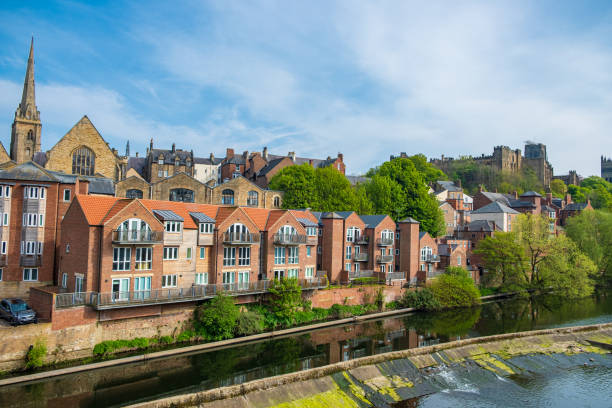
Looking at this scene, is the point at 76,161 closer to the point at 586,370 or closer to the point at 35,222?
the point at 35,222

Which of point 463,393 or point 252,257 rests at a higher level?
point 252,257

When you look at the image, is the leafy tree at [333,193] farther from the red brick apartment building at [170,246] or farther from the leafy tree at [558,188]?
the leafy tree at [558,188]

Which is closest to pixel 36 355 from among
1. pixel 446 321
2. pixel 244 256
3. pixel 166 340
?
pixel 166 340

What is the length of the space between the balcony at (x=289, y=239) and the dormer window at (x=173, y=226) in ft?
30.8

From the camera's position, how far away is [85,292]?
28609 mm

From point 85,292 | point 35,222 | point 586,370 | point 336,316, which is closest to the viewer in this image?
point 85,292

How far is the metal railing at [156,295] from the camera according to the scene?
27.9 meters

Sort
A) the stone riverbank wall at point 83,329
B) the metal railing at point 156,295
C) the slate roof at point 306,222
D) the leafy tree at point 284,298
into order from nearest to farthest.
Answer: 1. the stone riverbank wall at point 83,329
2. the metal railing at point 156,295
3. the leafy tree at point 284,298
4. the slate roof at point 306,222

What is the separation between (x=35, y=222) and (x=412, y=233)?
1496 inches

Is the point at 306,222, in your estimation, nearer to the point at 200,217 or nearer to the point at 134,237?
the point at 200,217

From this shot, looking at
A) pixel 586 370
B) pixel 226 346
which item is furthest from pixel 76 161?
pixel 586 370

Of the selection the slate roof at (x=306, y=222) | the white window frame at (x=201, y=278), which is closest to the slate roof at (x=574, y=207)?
the slate roof at (x=306, y=222)

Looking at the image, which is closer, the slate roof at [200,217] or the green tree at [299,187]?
the slate roof at [200,217]

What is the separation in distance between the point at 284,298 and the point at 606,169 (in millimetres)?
186742
